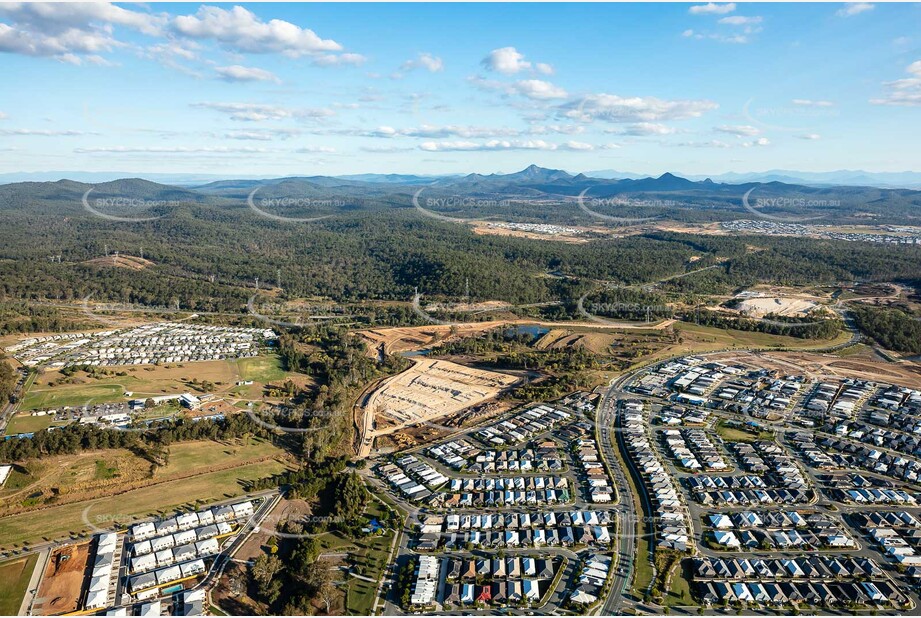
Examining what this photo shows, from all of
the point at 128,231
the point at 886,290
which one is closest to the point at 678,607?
the point at 886,290

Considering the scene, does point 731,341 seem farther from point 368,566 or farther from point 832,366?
point 368,566

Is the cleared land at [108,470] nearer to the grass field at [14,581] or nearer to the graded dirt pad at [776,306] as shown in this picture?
the grass field at [14,581]

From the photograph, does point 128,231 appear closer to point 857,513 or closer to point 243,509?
point 243,509

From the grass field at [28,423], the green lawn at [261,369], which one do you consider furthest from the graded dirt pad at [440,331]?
the grass field at [28,423]

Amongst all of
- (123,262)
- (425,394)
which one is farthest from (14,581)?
(123,262)

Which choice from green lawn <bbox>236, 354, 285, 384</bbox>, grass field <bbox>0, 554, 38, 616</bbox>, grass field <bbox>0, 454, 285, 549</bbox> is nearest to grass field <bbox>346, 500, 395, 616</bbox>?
grass field <bbox>0, 454, 285, 549</bbox>

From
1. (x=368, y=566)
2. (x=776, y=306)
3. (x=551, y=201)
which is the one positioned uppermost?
(x=551, y=201)

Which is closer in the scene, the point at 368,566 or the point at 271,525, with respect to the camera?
the point at 368,566
